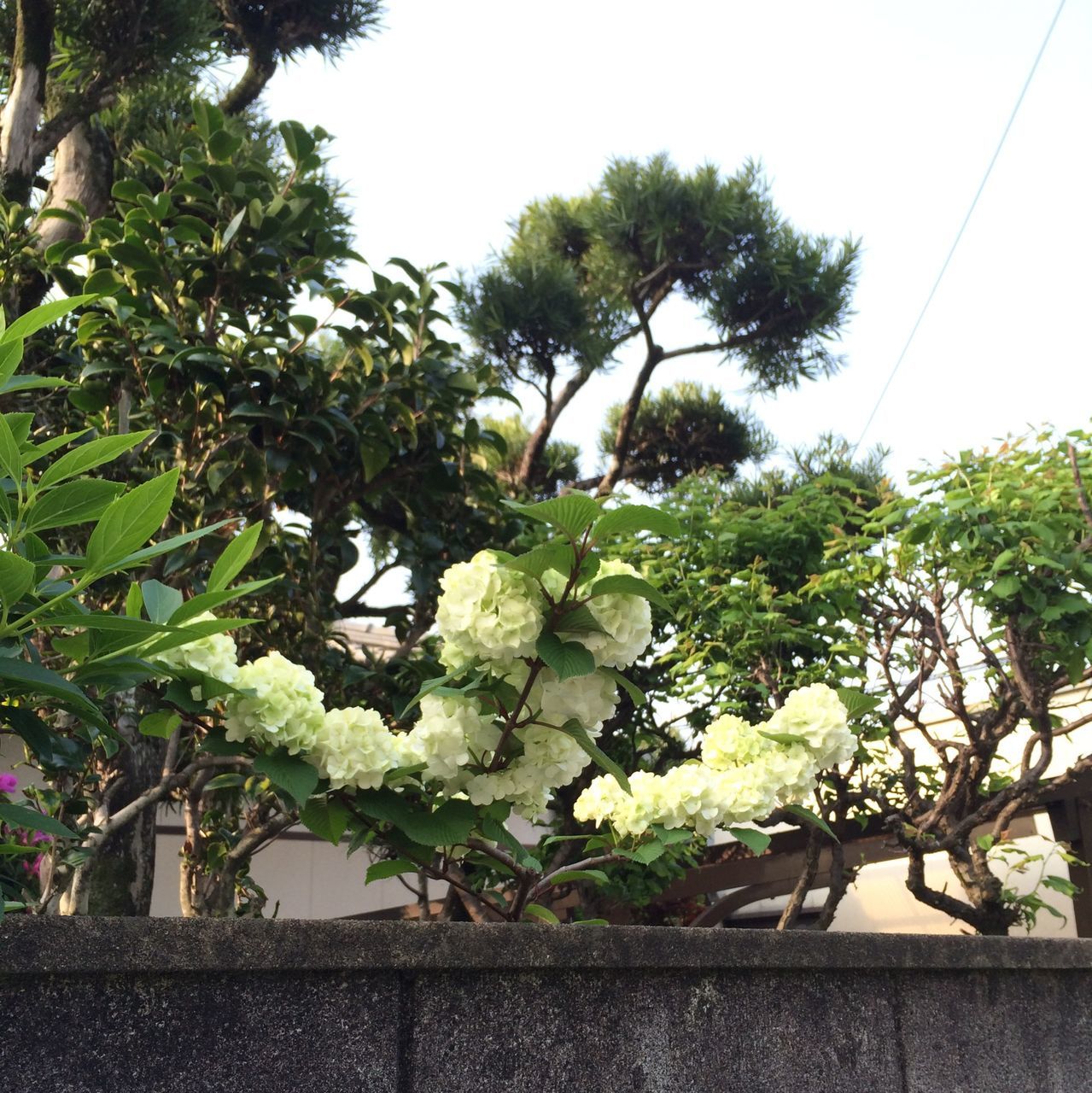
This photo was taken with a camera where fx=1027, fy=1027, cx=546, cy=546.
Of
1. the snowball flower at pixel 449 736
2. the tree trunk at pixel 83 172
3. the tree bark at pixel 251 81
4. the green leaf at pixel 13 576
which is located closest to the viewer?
the green leaf at pixel 13 576

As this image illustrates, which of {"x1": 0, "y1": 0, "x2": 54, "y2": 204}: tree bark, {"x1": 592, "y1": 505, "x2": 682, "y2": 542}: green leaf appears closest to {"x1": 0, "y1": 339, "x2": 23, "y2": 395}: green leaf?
{"x1": 592, "y1": 505, "x2": 682, "y2": 542}: green leaf

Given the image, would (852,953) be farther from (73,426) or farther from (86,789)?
(73,426)

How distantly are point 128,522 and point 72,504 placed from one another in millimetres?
89

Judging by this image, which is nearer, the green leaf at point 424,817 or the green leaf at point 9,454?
the green leaf at point 9,454

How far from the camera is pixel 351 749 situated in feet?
4.14

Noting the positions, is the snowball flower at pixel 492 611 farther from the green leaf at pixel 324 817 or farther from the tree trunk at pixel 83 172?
the tree trunk at pixel 83 172

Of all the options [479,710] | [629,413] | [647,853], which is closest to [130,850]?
[647,853]

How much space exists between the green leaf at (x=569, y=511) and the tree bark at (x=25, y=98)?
11.5ft

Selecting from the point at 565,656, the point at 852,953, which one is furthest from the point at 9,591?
the point at 852,953

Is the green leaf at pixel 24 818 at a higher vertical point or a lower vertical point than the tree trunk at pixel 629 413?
lower

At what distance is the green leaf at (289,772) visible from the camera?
1183mm

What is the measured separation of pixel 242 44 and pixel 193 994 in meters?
5.30

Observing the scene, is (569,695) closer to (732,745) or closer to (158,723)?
(158,723)

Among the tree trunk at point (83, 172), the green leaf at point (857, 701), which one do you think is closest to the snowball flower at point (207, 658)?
the green leaf at point (857, 701)
